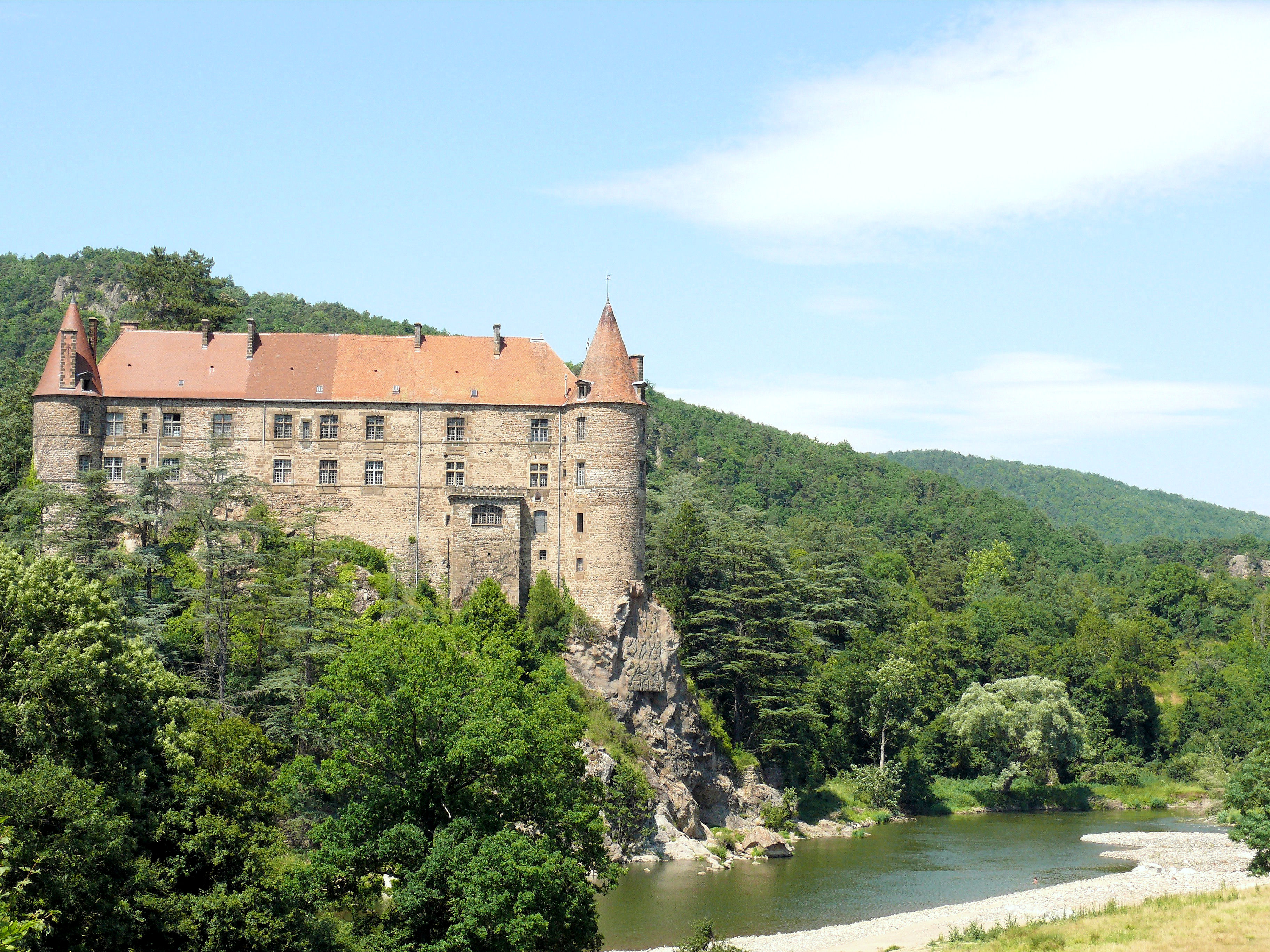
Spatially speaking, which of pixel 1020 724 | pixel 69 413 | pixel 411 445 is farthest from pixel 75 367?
pixel 1020 724

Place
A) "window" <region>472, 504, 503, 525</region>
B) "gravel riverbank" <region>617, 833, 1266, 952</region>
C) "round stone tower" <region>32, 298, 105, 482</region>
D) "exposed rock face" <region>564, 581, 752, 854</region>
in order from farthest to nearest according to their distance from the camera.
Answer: "window" <region>472, 504, 503, 525</region> < "round stone tower" <region>32, 298, 105, 482</region> < "exposed rock face" <region>564, 581, 752, 854</region> < "gravel riverbank" <region>617, 833, 1266, 952</region>

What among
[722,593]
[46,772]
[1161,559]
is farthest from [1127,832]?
[1161,559]

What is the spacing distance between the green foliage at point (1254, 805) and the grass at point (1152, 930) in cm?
598

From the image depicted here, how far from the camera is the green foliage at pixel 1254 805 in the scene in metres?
40.2

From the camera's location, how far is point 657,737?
54.4m

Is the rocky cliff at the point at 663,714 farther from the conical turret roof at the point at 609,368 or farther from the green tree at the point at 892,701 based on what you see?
the green tree at the point at 892,701

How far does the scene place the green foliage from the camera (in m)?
40.2

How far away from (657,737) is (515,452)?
13779mm

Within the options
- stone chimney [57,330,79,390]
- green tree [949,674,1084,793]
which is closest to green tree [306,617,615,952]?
stone chimney [57,330,79,390]

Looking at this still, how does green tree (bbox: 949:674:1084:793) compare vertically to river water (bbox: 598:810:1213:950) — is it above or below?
above

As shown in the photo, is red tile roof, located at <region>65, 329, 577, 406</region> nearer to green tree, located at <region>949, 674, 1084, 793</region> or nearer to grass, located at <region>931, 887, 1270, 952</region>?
green tree, located at <region>949, 674, 1084, 793</region>

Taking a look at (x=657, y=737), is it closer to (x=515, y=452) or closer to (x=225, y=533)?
(x=515, y=452)

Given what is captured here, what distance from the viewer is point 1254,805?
42.7m

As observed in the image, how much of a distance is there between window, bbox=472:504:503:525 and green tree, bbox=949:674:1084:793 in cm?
2850
